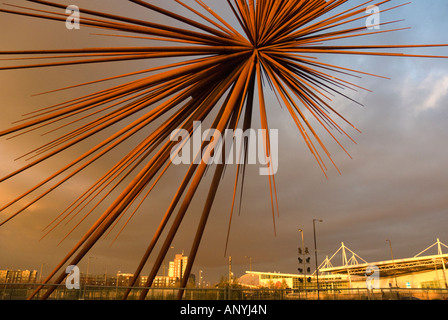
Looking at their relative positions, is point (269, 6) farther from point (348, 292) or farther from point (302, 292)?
point (348, 292)

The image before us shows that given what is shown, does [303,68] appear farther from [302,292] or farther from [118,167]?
[302,292]

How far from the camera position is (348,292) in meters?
16.7

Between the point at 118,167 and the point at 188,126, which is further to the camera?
the point at 188,126

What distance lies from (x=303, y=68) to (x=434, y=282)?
82.5 metres

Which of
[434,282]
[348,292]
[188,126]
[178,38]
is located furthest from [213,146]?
[434,282]

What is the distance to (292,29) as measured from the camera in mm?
3326

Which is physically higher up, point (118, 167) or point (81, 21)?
point (81, 21)
